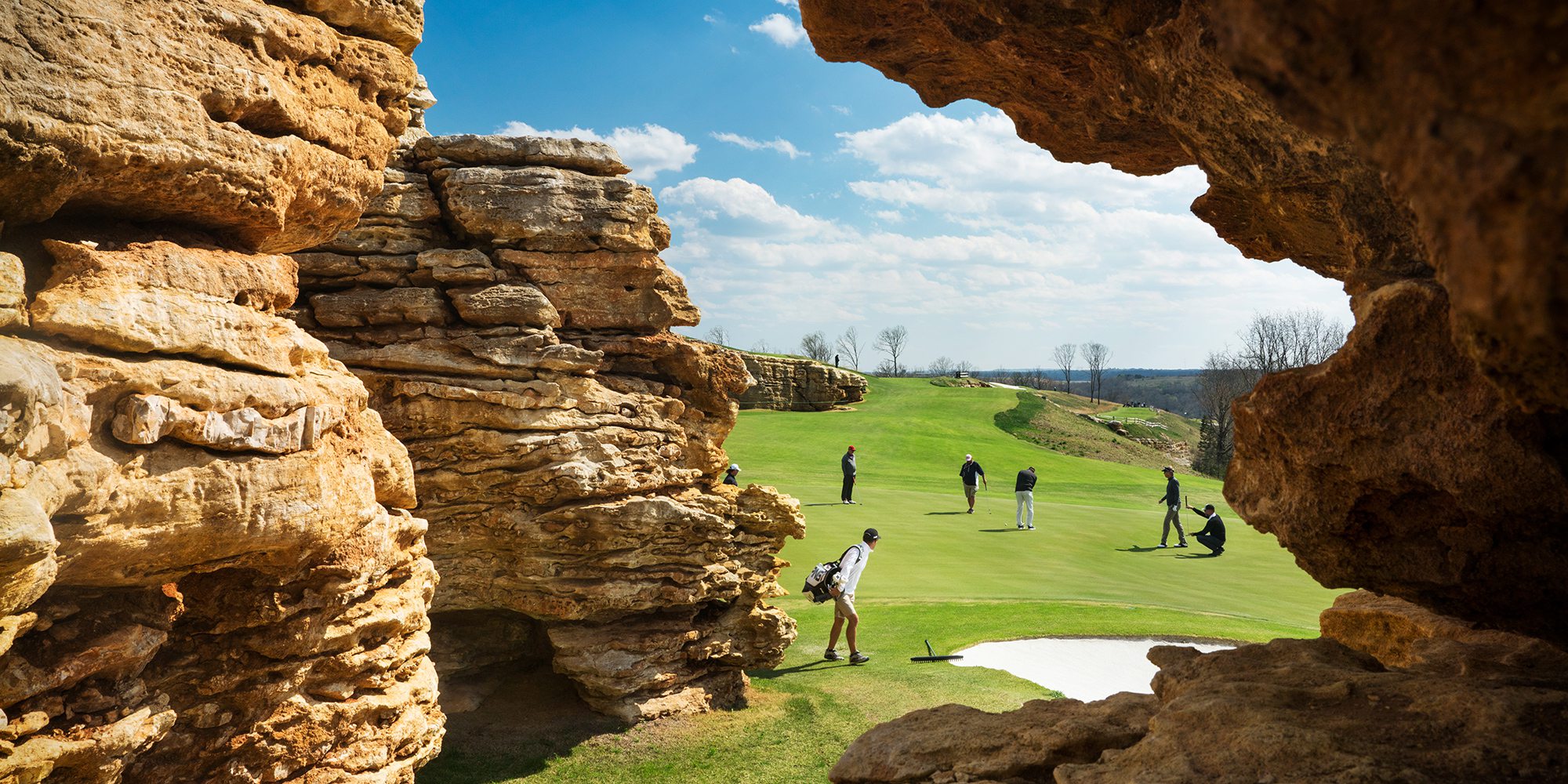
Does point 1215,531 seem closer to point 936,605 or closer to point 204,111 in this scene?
point 936,605

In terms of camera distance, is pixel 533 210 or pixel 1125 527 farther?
pixel 1125 527

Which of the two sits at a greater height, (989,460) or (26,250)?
(26,250)

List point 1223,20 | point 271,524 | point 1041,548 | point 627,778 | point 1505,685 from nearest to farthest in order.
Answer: point 1223,20
point 1505,685
point 271,524
point 627,778
point 1041,548

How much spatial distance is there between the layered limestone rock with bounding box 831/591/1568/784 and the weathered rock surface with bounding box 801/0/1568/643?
521mm

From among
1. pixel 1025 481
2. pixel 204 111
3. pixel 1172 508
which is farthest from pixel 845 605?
pixel 1172 508

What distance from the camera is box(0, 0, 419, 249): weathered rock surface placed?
4.05m

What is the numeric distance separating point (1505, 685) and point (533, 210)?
1062 cm

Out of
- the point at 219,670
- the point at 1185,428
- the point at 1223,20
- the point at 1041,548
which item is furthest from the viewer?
the point at 1185,428

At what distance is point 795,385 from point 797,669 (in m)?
44.7

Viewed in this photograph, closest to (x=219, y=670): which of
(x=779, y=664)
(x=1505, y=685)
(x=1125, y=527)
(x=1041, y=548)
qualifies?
Result: (x=1505, y=685)

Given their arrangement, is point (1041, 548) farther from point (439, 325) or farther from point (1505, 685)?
point (1505, 685)

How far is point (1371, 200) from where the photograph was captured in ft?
14.2

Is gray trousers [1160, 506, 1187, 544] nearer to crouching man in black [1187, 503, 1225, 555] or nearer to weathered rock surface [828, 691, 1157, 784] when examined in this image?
crouching man in black [1187, 503, 1225, 555]

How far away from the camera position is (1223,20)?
223cm
